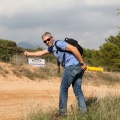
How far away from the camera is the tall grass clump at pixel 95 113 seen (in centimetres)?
734

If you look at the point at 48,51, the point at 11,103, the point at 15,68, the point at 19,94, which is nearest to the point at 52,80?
the point at 15,68

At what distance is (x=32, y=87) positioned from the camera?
55.2 feet

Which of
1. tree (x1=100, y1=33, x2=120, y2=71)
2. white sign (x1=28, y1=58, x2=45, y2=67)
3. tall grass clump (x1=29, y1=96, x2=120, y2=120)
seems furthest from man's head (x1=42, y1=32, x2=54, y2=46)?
tree (x1=100, y1=33, x2=120, y2=71)

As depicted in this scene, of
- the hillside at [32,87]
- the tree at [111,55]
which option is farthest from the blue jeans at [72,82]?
the tree at [111,55]

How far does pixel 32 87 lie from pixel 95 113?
946 centimetres

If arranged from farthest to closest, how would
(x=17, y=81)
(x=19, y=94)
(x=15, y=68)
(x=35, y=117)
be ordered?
(x=15, y=68)
(x=17, y=81)
(x=19, y=94)
(x=35, y=117)

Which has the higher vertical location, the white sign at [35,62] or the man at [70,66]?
the white sign at [35,62]

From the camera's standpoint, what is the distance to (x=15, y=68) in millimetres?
21438

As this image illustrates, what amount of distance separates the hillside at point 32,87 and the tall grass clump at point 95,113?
42cm

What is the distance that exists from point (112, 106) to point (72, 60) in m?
1.24

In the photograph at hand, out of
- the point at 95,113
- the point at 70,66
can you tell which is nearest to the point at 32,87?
the point at 70,66

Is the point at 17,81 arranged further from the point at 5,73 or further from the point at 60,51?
the point at 60,51

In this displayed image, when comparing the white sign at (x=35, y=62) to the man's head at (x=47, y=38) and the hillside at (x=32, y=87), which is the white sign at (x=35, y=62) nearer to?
the hillside at (x=32, y=87)

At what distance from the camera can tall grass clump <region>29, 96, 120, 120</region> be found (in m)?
7.34
